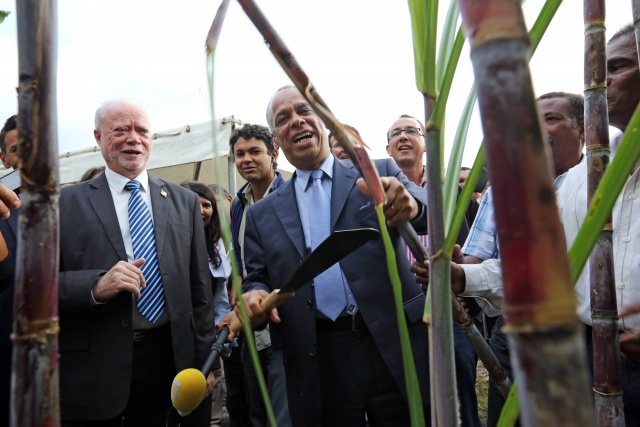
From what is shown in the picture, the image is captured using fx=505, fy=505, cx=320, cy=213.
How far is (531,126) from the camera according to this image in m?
0.20

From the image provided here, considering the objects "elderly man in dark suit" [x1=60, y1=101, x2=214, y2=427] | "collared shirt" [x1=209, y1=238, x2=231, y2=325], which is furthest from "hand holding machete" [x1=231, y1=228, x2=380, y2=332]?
"collared shirt" [x1=209, y1=238, x2=231, y2=325]

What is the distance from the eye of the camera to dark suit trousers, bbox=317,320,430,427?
5.90 ft

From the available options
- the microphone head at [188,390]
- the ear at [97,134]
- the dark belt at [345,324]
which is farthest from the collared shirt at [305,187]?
the ear at [97,134]

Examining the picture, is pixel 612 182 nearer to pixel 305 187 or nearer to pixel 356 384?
pixel 356 384

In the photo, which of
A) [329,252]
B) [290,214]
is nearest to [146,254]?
[290,214]

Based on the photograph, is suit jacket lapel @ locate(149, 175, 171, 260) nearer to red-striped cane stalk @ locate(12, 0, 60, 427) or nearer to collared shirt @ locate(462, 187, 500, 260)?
collared shirt @ locate(462, 187, 500, 260)

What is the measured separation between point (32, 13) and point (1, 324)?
2148 mm

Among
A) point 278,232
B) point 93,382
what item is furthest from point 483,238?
point 93,382

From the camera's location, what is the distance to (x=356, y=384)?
1833mm

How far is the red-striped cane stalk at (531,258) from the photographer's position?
0.20 m

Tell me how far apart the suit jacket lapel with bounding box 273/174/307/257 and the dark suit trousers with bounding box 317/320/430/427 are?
350mm

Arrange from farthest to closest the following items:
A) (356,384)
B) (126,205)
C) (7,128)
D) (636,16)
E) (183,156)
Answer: (183,156) < (7,128) < (126,205) < (356,384) < (636,16)

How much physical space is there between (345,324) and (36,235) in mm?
1632

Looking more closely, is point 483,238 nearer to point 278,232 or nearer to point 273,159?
point 278,232
